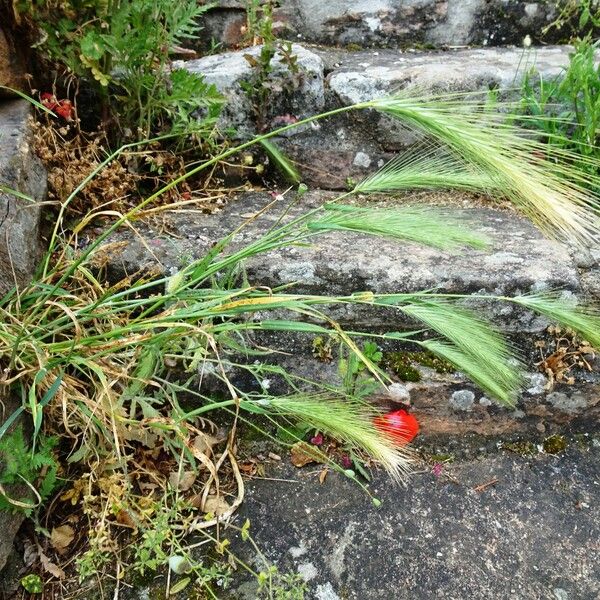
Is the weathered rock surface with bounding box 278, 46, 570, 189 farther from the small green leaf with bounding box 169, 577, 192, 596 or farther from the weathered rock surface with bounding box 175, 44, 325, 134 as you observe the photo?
the small green leaf with bounding box 169, 577, 192, 596

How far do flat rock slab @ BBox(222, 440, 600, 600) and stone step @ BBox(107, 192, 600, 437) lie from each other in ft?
0.37

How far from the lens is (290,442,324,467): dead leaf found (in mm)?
1291

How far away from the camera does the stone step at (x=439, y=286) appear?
1411 mm

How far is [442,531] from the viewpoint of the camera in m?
1.23

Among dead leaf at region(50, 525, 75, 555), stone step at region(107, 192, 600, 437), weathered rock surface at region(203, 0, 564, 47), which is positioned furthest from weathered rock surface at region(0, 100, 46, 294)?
weathered rock surface at region(203, 0, 564, 47)

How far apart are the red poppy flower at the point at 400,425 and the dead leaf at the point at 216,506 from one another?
370 mm

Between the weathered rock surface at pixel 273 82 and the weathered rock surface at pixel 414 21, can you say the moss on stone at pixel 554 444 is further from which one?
the weathered rock surface at pixel 414 21

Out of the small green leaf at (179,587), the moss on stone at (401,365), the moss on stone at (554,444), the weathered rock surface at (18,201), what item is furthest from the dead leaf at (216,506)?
the moss on stone at (554,444)

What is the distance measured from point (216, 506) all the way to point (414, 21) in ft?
6.09

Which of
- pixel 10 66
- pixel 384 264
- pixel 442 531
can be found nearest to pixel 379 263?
pixel 384 264

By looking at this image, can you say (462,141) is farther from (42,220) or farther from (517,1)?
(517,1)

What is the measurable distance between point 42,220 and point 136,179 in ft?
1.03

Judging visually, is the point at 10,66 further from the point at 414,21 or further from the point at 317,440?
the point at 414,21

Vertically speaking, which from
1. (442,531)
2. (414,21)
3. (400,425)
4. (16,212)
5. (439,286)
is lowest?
(442,531)
